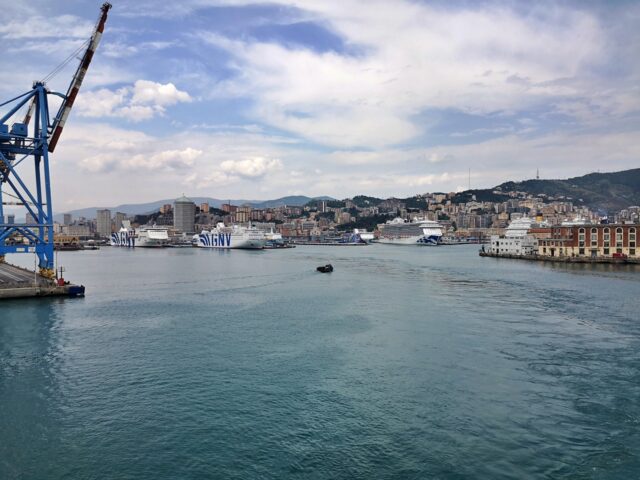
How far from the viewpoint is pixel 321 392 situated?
8.20 metres

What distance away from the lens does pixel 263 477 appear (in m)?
5.52

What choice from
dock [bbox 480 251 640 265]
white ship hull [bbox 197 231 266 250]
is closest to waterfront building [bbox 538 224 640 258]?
dock [bbox 480 251 640 265]

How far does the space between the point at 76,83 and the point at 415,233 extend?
73711 mm

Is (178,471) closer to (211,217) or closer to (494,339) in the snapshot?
(494,339)

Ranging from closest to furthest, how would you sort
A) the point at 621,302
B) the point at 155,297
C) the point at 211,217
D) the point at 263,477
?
the point at 263,477, the point at 621,302, the point at 155,297, the point at 211,217

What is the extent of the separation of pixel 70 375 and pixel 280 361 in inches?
166

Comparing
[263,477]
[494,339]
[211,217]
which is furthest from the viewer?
[211,217]

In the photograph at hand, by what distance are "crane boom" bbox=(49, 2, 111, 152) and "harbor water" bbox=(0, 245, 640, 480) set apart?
9.69m

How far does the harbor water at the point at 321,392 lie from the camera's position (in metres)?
5.87

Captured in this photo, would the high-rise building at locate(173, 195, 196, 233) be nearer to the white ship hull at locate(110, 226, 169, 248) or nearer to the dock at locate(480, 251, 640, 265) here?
the white ship hull at locate(110, 226, 169, 248)

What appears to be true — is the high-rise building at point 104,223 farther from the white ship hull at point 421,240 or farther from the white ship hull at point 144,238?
the white ship hull at point 421,240

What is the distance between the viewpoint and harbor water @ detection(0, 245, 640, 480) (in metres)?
5.87

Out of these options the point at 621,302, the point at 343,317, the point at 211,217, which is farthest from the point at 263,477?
the point at 211,217

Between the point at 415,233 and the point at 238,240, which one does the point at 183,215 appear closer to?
the point at 238,240
